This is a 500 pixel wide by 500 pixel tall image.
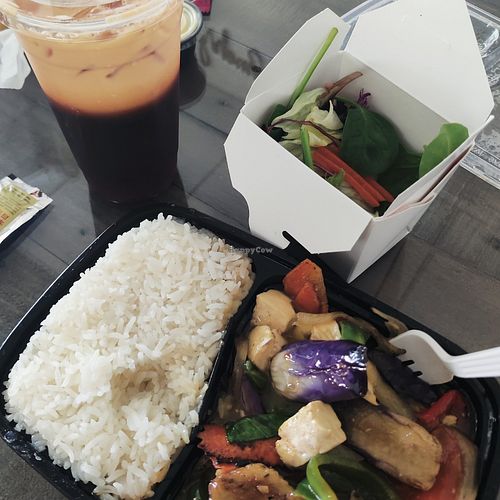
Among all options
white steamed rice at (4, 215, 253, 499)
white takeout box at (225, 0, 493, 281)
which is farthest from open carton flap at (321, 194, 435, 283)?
white steamed rice at (4, 215, 253, 499)

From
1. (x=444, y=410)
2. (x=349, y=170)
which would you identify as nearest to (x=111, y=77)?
(x=349, y=170)

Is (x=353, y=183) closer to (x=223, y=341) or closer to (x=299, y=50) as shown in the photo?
A: (x=299, y=50)

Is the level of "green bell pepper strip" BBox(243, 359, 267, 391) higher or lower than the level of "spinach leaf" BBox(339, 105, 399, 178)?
lower

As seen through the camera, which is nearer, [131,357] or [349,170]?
[131,357]

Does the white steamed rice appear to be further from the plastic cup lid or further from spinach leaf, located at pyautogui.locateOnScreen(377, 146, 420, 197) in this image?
the plastic cup lid

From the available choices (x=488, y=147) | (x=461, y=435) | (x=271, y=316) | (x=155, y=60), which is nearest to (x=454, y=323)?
(x=461, y=435)

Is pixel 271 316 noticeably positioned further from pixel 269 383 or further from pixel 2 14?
pixel 2 14
